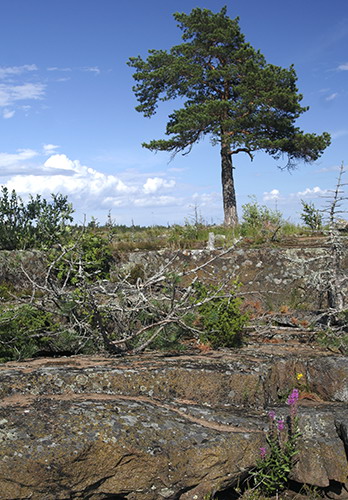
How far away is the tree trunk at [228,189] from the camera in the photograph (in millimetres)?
23234

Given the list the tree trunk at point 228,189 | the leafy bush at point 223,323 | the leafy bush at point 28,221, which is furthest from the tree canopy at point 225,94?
the leafy bush at point 223,323

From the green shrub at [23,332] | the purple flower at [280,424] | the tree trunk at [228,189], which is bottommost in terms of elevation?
the purple flower at [280,424]

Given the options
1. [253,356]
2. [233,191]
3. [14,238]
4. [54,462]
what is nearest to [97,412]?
[54,462]

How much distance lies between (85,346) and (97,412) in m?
2.28

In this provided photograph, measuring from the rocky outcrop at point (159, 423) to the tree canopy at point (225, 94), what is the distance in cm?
1655

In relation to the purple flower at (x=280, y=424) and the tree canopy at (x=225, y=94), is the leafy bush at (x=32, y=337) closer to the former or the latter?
the purple flower at (x=280, y=424)

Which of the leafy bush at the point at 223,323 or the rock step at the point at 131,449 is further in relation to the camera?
the leafy bush at the point at 223,323

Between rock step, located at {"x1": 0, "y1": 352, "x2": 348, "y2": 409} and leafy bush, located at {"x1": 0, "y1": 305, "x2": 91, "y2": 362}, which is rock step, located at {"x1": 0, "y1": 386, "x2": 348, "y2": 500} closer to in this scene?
rock step, located at {"x1": 0, "y1": 352, "x2": 348, "y2": 409}

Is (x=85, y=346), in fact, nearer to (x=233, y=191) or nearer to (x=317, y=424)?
(x=317, y=424)

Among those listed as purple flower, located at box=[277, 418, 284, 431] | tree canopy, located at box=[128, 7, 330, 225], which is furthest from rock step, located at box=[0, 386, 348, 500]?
tree canopy, located at box=[128, 7, 330, 225]

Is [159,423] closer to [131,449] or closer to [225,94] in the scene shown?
[131,449]

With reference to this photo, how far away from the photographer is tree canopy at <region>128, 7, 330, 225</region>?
20.5 meters

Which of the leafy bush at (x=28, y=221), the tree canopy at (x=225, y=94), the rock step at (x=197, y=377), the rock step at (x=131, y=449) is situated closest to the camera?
the rock step at (x=131, y=449)

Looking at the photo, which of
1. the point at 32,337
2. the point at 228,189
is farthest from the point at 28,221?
the point at 228,189
